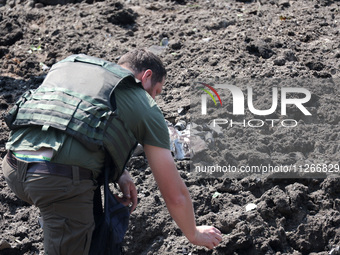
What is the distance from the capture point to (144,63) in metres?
3.26

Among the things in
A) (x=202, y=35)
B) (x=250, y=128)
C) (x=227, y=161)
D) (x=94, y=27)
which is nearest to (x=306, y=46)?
(x=202, y=35)

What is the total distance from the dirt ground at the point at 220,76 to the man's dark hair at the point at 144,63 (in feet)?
4.23

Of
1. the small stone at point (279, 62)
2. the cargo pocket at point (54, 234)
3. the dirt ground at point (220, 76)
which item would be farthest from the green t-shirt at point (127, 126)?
the small stone at point (279, 62)

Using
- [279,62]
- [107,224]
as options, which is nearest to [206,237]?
[107,224]

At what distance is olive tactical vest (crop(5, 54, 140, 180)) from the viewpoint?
3.00 m

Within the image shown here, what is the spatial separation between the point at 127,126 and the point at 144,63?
413 millimetres

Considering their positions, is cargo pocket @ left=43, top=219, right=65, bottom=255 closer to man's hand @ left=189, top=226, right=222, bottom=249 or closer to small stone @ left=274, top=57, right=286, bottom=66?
man's hand @ left=189, top=226, right=222, bottom=249

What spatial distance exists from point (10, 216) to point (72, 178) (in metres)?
1.60

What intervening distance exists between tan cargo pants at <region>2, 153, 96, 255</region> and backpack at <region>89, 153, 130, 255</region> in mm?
57

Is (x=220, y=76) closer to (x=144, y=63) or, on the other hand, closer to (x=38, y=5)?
(x=144, y=63)

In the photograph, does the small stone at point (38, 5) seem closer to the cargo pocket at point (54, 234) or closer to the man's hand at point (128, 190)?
the man's hand at point (128, 190)

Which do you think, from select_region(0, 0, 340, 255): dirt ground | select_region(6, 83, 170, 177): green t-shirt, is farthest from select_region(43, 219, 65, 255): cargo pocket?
select_region(0, 0, 340, 255): dirt ground

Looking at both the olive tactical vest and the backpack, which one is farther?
the backpack

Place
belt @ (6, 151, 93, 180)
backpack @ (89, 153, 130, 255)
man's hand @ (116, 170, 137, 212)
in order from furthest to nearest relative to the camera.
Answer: man's hand @ (116, 170, 137, 212), backpack @ (89, 153, 130, 255), belt @ (6, 151, 93, 180)
